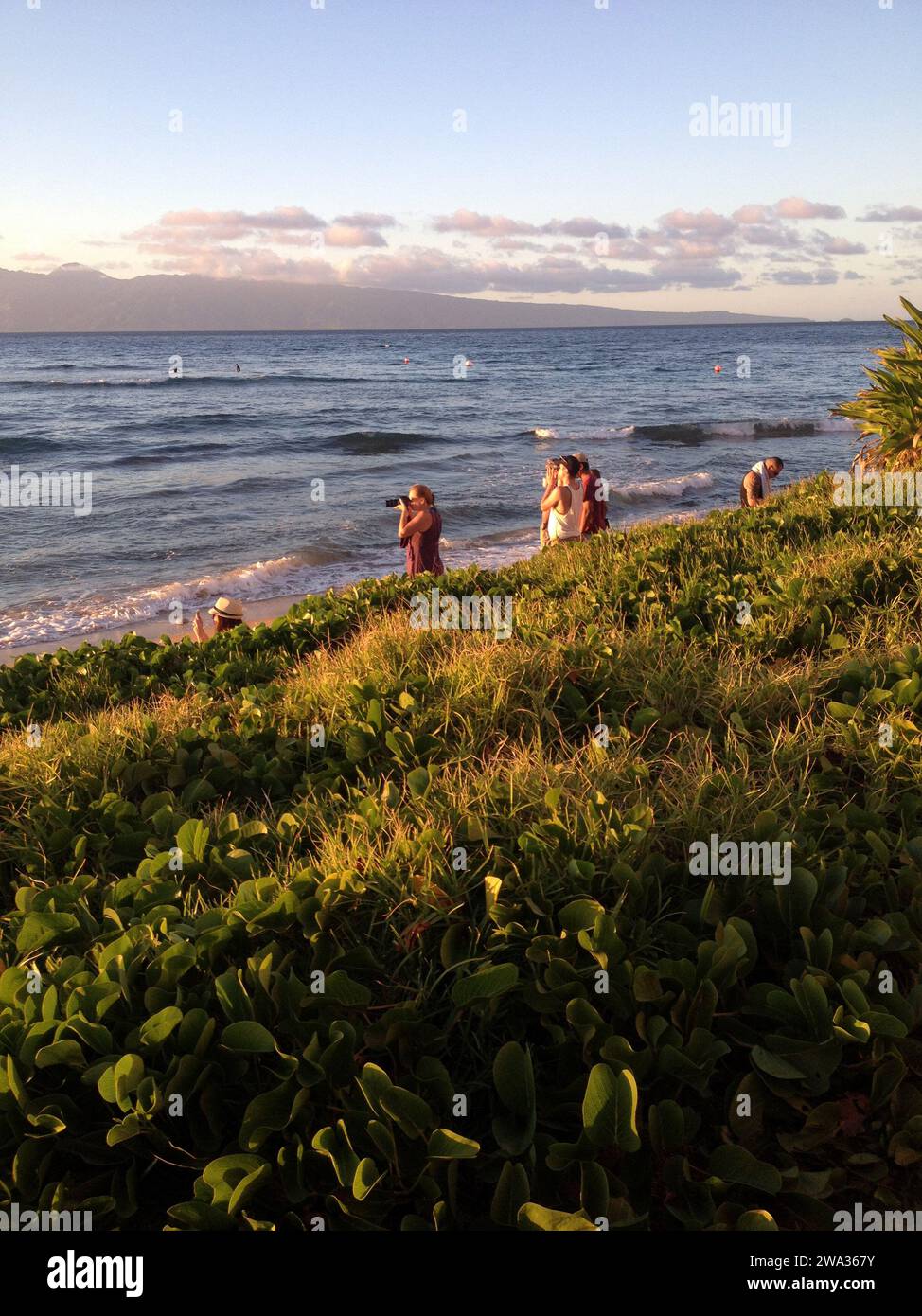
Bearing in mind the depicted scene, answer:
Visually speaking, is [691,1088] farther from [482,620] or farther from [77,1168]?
[482,620]

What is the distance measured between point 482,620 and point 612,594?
0.93 meters

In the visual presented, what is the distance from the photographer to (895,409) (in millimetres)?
8992

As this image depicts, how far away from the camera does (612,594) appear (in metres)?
6.10
